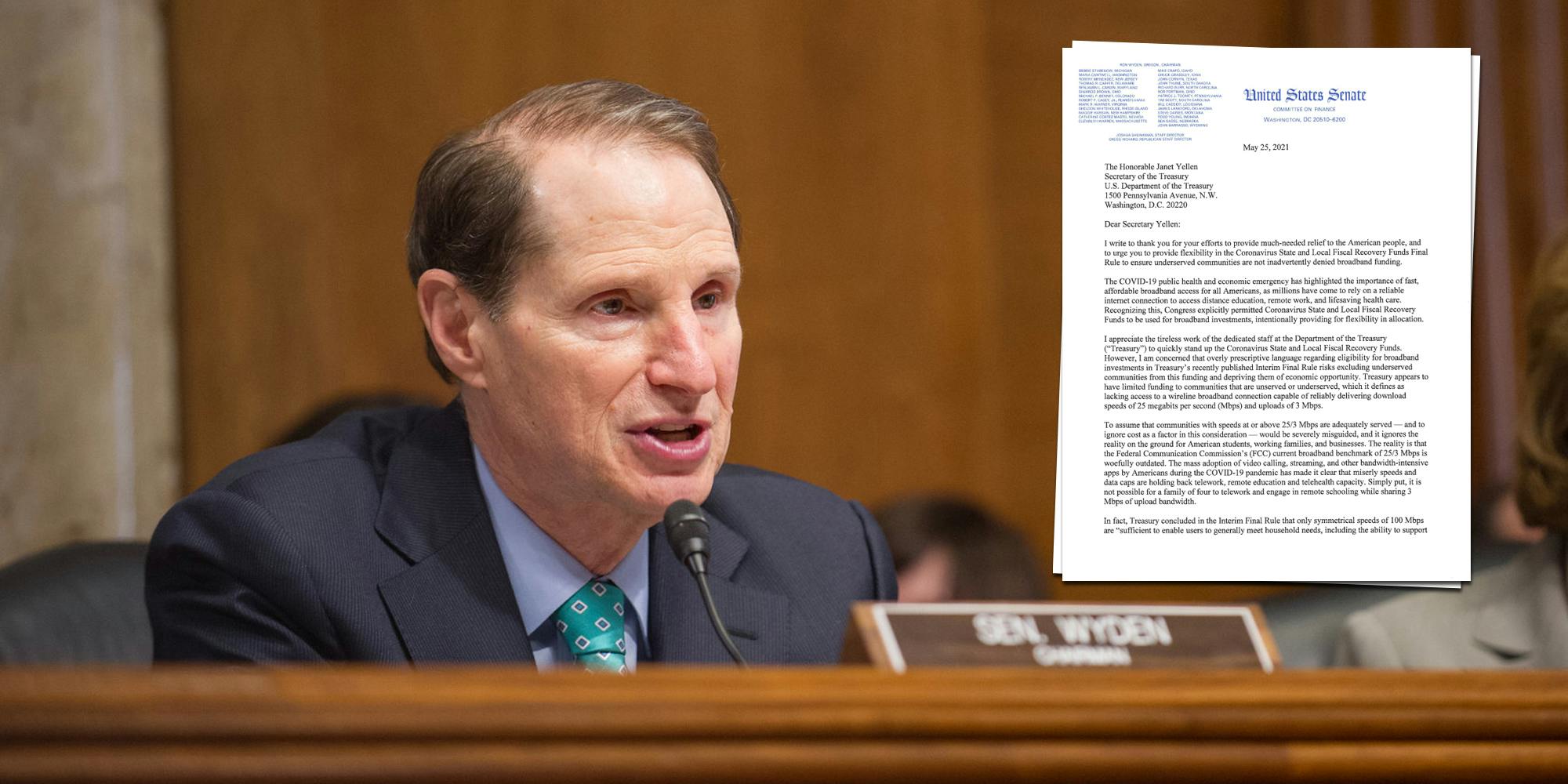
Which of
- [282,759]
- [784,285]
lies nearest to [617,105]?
[282,759]

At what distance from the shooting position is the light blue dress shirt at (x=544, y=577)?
144 cm

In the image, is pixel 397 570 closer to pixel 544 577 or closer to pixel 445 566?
pixel 445 566

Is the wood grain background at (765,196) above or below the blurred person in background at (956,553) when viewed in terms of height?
above

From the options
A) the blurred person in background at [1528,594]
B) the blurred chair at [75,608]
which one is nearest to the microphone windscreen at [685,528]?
the blurred chair at [75,608]

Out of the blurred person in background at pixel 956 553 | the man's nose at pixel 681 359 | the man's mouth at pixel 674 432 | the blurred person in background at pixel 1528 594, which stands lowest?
the blurred person in background at pixel 956 553

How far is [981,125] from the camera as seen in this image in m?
3.51

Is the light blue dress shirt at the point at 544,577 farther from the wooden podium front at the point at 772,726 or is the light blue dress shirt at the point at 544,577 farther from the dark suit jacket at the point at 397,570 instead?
the wooden podium front at the point at 772,726

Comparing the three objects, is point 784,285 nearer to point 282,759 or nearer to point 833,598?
point 833,598

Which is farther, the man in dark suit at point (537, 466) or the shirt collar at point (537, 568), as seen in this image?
the shirt collar at point (537, 568)

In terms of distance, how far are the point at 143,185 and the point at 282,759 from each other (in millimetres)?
2818

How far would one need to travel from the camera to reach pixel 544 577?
1460 mm

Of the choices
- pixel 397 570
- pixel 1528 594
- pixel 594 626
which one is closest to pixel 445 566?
pixel 397 570

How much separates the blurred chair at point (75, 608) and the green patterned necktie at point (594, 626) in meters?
0.62

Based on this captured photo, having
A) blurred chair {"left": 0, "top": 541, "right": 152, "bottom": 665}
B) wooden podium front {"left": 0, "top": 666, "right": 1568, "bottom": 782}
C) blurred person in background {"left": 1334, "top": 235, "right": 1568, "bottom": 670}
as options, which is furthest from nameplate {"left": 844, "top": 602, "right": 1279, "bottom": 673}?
blurred chair {"left": 0, "top": 541, "right": 152, "bottom": 665}
